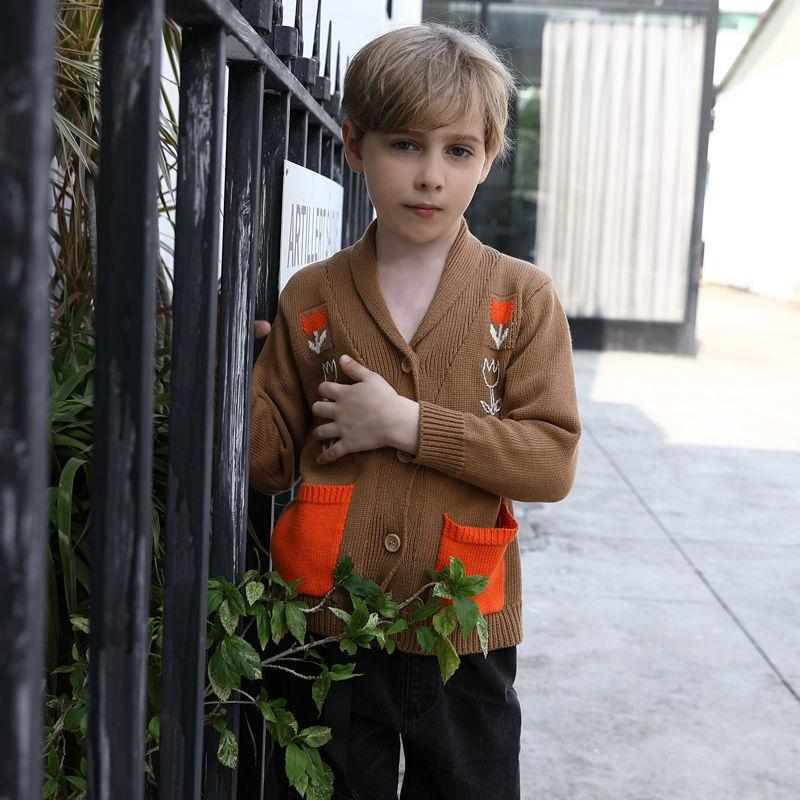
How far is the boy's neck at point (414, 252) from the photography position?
62.0 inches

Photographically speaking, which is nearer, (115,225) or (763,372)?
(115,225)

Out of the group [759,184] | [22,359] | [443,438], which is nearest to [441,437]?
[443,438]

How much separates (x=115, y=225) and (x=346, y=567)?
0.73 meters

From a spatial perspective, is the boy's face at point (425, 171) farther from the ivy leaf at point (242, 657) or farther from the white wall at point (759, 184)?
the white wall at point (759, 184)

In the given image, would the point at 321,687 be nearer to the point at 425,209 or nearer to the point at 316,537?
the point at 316,537

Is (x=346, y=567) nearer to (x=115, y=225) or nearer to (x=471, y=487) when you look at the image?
(x=471, y=487)

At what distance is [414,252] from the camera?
1.58 meters

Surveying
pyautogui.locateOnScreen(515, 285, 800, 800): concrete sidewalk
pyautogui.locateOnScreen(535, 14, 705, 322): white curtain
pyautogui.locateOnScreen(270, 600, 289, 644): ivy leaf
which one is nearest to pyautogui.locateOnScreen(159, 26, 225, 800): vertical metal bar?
pyautogui.locateOnScreen(270, 600, 289, 644): ivy leaf

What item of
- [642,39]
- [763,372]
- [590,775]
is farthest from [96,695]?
[642,39]

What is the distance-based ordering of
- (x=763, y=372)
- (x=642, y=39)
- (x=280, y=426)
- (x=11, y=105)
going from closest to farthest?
1. (x=11, y=105)
2. (x=280, y=426)
3. (x=763, y=372)
4. (x=642, y=39)

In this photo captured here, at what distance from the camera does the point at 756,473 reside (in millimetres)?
5988

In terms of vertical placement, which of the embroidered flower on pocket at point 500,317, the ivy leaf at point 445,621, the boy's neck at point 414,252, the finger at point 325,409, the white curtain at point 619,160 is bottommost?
the ivy leaf at point 445,621

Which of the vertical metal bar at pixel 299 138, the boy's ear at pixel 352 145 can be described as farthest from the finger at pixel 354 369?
the vertical metal bar at pixel 299 138

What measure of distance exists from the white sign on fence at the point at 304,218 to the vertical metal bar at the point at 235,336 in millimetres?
297
